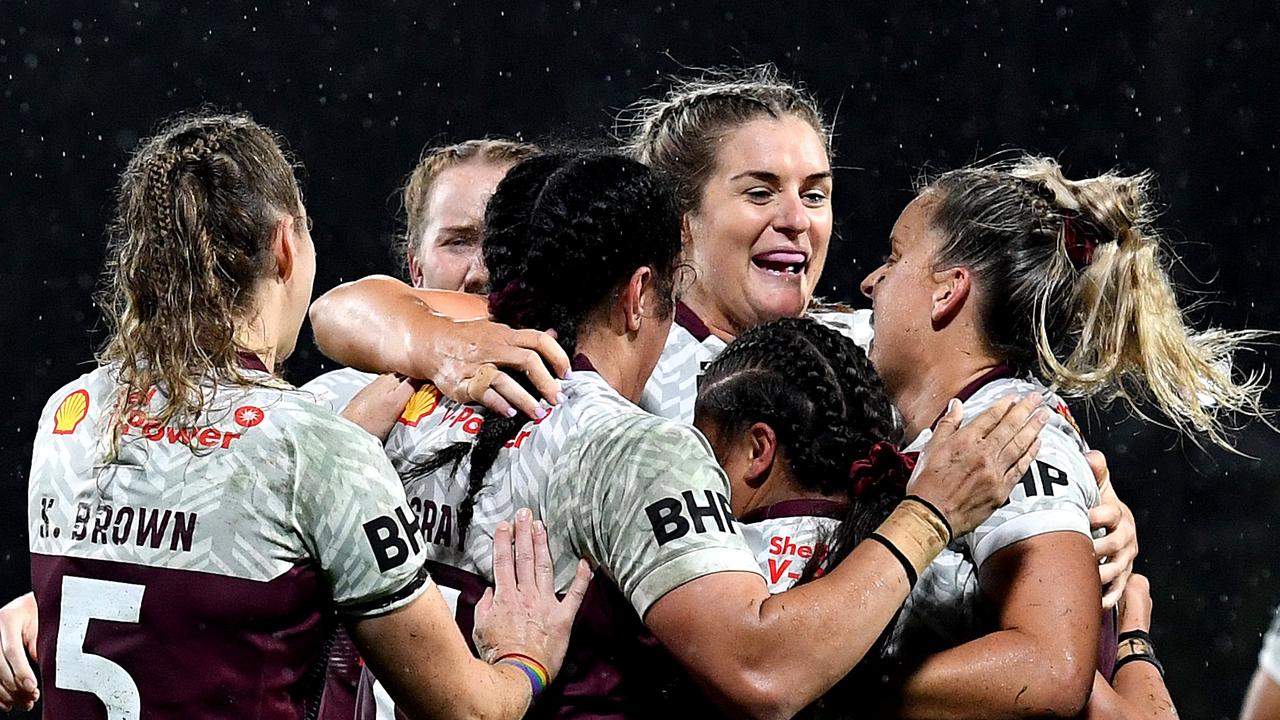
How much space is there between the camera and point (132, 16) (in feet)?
19.9

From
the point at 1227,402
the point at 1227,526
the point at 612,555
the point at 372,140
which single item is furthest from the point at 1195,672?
the point at 612,555

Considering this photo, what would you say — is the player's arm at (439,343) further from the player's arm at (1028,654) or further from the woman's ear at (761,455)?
the player's arm at (1028,654)

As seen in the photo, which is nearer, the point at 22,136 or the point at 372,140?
the point at 22,136

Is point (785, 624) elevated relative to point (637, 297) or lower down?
lower down

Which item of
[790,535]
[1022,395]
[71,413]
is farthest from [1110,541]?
[71,413]

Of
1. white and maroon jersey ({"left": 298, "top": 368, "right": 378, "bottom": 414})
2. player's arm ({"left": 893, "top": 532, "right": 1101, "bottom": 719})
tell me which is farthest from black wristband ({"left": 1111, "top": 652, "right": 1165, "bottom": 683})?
white and maroon jersey ({"left": 298, "top": 368, "right": 378, "bottom": 414})

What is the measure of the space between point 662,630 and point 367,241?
178 inches

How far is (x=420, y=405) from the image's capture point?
7.63 ft

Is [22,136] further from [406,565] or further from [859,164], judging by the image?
[406,565]

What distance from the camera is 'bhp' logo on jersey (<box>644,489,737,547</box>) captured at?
6.04ft

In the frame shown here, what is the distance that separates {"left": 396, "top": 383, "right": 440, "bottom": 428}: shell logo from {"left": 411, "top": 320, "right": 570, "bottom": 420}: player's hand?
36 millimetres

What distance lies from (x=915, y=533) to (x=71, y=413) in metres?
1.14

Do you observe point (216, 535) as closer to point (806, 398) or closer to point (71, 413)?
point (71, 413)

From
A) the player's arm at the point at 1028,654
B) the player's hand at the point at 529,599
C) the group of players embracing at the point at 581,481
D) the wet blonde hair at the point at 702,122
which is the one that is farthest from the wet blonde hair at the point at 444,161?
the player's arm at the point at 1028,654
